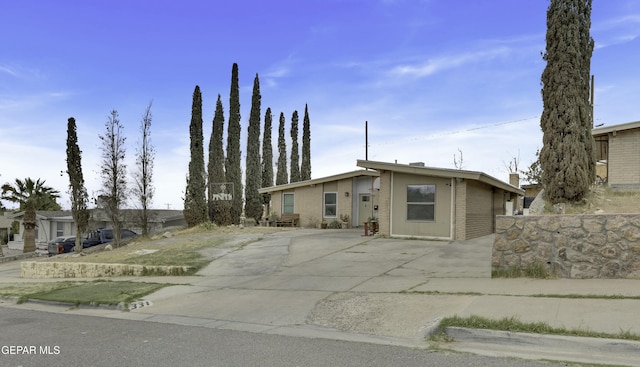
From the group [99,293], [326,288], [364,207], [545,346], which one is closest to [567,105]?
[326,288]

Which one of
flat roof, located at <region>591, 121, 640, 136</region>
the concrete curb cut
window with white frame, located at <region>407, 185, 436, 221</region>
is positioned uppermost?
flat roof, located at <region>591, 121, 640, 136</region>

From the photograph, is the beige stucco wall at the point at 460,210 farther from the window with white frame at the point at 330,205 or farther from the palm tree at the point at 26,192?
the palm tree at the point at 26,192

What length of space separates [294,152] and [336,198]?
845 inches

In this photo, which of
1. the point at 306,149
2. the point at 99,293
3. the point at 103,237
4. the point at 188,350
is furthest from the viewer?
the point at 306,149

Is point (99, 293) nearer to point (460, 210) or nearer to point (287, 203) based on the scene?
point (460, 210)

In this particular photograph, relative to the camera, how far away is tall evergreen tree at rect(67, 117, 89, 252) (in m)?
27.2

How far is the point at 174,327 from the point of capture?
25.0 feet

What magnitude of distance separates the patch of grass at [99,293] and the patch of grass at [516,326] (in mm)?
6892

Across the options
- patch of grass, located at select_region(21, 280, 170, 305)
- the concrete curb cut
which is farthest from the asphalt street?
patch of grass, located at select_region(21, 280, 170, 305)

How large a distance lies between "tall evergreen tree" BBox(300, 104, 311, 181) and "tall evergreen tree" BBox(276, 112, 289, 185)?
6.05 feet

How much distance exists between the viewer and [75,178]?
89.5 feet

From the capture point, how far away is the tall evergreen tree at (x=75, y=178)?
2720cm

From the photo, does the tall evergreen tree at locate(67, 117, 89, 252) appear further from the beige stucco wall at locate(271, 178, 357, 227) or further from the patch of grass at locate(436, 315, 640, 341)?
the patch of grass at locate(436, 315, 640, 341)

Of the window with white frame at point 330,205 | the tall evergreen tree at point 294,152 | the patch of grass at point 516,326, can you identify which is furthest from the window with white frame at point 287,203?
the patch of grass at point 516,326
